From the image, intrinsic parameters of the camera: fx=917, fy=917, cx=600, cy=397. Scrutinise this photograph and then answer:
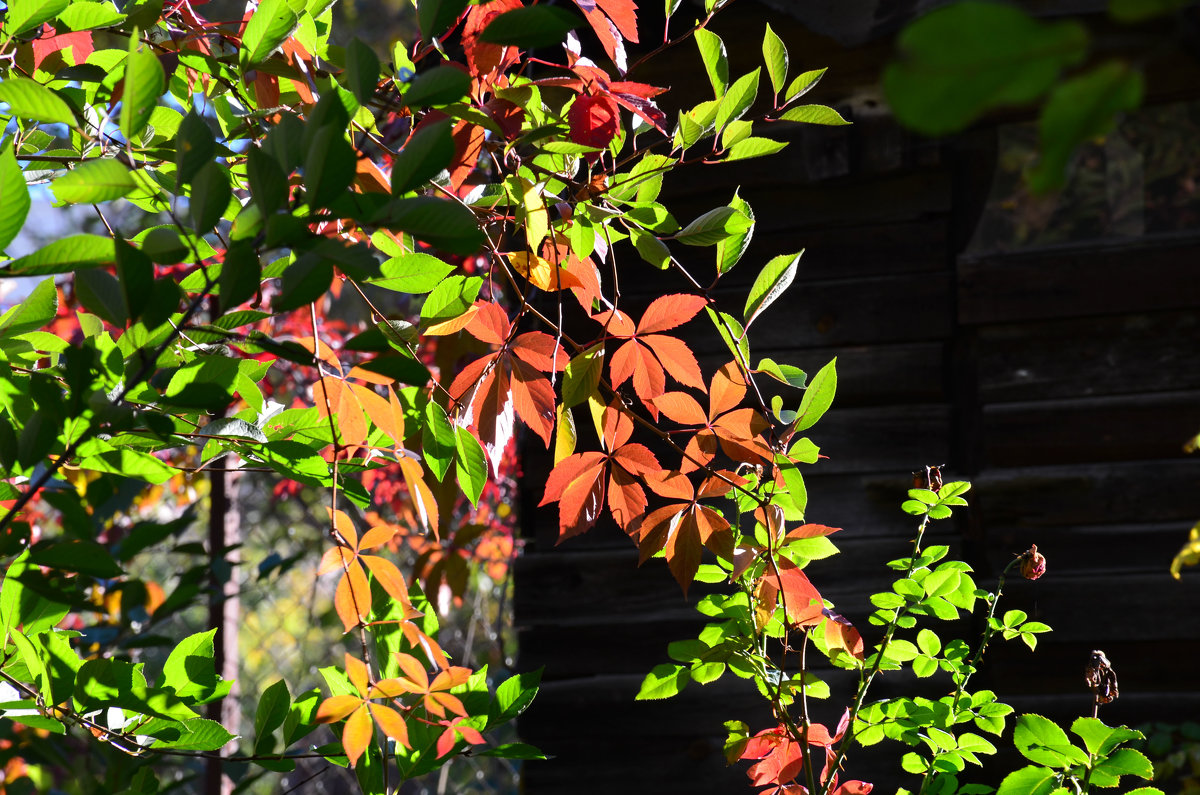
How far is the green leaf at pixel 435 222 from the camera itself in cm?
48

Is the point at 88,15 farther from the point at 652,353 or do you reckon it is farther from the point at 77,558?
the point at 652,353

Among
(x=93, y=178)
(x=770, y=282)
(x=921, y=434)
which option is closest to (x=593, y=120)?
(x=770, y=282)

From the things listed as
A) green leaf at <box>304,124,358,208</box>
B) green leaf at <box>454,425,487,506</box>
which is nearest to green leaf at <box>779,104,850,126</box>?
green leaf at <box>454,425,487,506</box>

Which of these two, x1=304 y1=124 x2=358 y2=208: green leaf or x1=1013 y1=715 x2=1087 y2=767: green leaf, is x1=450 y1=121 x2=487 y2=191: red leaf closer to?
x1=304 y1=124 x2=358 y2=208: green leaf

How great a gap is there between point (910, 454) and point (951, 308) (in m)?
0.40

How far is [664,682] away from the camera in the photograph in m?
1.04

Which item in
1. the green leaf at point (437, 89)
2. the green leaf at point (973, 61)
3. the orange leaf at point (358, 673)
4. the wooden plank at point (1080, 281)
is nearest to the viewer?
the green leaf at point (973, 61)

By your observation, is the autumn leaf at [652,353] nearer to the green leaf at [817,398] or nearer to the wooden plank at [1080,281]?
the green leaf at [817,398]

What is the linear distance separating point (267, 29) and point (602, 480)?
49cm

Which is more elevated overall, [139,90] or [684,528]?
[139,90]

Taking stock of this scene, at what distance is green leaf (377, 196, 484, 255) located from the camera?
Result: 0.48 meters

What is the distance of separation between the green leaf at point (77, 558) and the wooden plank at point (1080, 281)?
2.15 meters

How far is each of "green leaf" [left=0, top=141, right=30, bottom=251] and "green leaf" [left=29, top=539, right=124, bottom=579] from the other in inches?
8.4

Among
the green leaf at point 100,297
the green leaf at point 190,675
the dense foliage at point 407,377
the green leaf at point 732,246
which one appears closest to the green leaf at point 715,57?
the dense foliage at point 407,377
